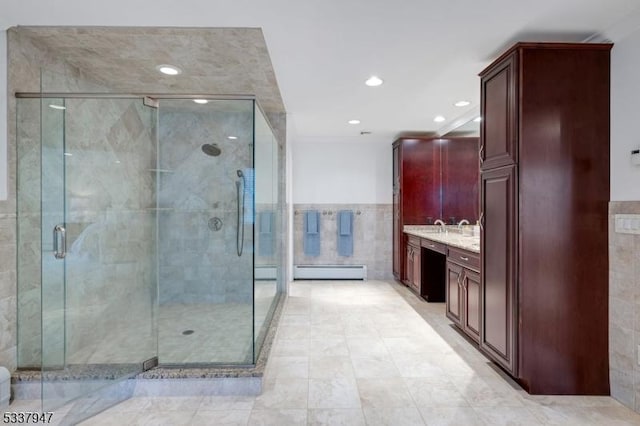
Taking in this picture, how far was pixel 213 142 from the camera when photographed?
10.2 ft

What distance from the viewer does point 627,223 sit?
6.53 ft

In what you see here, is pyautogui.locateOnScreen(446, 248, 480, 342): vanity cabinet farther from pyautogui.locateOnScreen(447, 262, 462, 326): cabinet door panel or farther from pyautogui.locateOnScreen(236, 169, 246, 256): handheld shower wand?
pyautogui.locateOnScreen(236, 169, 246, 256): handheld shower wand

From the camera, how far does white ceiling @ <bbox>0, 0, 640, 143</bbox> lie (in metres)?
1.91

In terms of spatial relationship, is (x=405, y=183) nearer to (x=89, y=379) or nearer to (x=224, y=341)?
(x=224, y=341)

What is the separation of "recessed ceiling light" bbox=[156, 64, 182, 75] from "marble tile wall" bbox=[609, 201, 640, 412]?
128 inches

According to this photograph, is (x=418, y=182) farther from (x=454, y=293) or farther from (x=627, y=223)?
(x=627, y=223)

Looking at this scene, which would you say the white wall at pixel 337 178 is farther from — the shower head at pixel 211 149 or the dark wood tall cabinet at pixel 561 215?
the dark wood tall cabinet at pixel 561 215

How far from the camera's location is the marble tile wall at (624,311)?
77.2 inches

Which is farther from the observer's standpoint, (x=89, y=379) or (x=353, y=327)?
(x=353, y=327)

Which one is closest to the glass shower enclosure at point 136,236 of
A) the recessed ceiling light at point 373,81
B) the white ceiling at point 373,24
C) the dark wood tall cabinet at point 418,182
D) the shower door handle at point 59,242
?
the shower door handle at point 59,242

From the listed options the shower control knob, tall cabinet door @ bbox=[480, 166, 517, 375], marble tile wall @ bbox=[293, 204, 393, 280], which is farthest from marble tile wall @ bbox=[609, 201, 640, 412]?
marble tile wall @ bbox=[293, 204, 393, 280]

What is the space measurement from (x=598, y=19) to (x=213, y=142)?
2.81 meters

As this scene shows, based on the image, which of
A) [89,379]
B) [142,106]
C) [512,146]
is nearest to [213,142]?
[142,106]

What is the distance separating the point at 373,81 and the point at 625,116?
69.2 inches
